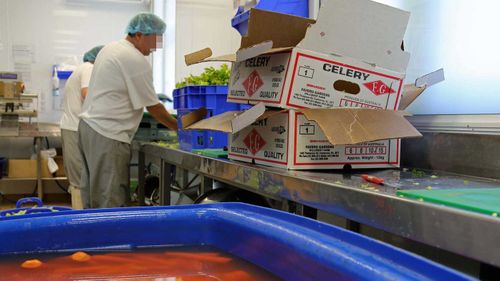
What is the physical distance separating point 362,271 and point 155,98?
231 centimetres

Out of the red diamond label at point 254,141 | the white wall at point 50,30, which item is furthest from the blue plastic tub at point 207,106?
the white wall at point 50,30

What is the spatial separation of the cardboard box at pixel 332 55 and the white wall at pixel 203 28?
2.42m

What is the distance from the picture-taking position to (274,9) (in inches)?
86.0

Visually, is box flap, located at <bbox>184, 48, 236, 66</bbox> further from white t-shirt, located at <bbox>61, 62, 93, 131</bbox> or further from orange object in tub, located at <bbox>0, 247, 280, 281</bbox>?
white t-shirt, located at <bbox>61, 62, 93, 131</bbox>

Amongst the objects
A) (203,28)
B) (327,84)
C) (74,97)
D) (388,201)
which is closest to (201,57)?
(327,84)

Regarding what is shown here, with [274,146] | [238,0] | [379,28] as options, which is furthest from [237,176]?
[238,0]

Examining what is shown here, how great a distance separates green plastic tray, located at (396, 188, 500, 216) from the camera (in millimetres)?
768

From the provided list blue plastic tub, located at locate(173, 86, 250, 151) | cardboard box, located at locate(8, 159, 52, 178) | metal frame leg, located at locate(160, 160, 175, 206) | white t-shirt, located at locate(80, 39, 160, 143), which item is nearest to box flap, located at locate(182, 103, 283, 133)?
blue plastic tub, located at locate(173, 86, 250, 151)

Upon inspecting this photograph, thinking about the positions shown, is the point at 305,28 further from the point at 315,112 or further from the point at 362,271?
the point at 362,271

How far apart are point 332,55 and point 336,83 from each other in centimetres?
8

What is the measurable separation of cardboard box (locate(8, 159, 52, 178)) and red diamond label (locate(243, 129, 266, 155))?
14.0ft

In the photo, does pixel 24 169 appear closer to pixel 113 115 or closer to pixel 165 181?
pixel 113 115

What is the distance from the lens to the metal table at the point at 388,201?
71cm

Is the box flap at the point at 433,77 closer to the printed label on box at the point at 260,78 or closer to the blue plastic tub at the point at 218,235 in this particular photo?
the printed label on box at the point at 260,78
